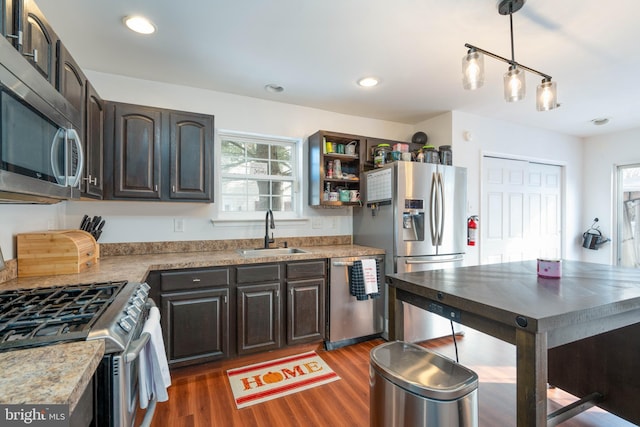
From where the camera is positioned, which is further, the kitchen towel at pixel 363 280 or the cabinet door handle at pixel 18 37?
the kitchen towel at pixel 363 280

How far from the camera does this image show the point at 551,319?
3.30 ft

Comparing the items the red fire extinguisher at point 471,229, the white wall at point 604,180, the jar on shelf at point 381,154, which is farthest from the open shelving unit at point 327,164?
the white wall at point 604,180

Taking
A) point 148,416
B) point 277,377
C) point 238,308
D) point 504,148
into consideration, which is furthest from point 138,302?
point 504,148

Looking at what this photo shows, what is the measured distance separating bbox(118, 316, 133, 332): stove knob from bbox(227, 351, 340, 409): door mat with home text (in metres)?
1.20

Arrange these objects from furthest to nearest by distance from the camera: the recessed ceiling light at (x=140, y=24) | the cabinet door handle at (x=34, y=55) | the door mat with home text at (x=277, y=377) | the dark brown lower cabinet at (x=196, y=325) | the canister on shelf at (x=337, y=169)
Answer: the canister on shelf at (x=337, y=169)
the dark brown lower cabinet at (x=196, y=325)
the door mat with home text at (x=277, y=377)
the recessed ceiling light at (x=140, y=24)
the cabinet door handle at (x=34, y=55)

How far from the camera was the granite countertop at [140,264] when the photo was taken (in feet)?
5.28

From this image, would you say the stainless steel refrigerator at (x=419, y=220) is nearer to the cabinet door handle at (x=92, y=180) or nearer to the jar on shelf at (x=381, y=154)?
the jar on shelf at (x=381, y=154)

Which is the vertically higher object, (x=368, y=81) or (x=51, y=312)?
(x=368, y=81)

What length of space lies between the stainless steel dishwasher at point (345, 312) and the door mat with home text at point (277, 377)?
0.93 ft

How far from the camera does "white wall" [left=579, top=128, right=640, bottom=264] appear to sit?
13.7 ft

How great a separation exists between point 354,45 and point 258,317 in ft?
7.32

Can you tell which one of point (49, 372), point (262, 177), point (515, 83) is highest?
point (515, 83)

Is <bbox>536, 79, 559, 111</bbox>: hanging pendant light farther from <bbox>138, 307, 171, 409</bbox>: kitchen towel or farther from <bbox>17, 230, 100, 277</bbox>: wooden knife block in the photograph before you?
<bbox>17, 230, 100, 277</bbox>: wooden knife block

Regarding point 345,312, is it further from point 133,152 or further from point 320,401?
point 133,152
